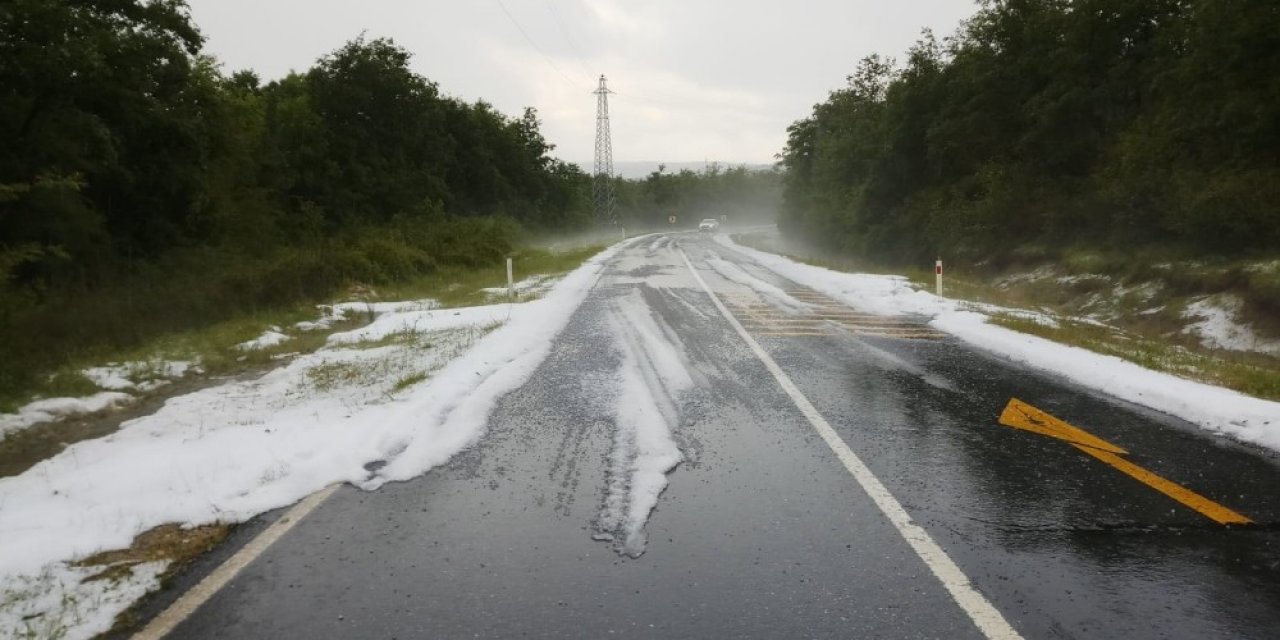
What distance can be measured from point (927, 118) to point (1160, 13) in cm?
1161

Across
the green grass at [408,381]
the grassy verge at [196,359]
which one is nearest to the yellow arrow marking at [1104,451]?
the green grass at [408,381]

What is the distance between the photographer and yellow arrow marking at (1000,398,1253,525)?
4395 millimetres

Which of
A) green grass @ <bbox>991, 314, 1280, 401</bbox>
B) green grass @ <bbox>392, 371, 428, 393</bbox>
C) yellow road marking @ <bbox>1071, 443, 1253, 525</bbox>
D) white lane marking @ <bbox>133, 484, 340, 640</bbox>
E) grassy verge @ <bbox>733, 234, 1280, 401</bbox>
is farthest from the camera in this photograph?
grassy verge @ <bbox>733, 234, 1280, 401</bbox>

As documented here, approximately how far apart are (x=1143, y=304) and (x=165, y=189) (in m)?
27.2

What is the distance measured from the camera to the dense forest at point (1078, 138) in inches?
704

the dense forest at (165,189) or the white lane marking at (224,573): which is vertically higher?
the dense forest at (165,189)

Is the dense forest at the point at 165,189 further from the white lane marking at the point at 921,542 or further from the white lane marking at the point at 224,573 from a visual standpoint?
the white lane marking at the point at 921,542

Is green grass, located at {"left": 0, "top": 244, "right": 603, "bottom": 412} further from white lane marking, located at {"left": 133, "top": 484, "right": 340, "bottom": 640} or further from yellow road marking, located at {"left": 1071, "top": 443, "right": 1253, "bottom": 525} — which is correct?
yellow road marking, located at {"left": 1071, "top": 443, "right": 1253, "bottom": 525}

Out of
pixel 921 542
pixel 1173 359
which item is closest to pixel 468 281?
pixel 1173 359

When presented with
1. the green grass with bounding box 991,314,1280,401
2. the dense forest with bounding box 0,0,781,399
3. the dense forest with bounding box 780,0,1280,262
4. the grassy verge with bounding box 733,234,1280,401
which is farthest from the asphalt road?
the dense forest with bounding box 780,0,1280,262

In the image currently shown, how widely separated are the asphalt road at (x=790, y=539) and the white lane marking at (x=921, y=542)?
0.04 meters

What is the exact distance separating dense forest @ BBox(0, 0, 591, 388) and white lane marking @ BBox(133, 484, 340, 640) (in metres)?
5.44

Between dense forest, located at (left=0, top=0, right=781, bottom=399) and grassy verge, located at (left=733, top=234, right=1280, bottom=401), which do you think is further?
dense forest, located at (left=0, top=0, right=781, bottom=399)

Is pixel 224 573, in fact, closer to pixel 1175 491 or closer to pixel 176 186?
pixel 1175 491
